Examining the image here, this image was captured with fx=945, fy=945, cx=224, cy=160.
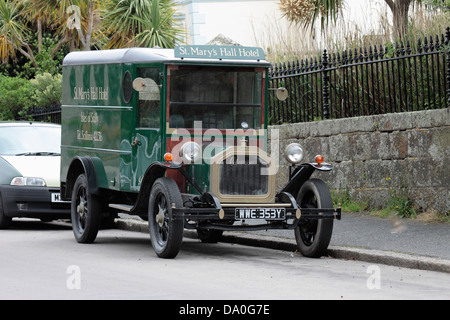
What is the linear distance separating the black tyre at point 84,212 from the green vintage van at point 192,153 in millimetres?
19

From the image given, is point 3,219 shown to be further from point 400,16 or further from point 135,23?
point 135,23

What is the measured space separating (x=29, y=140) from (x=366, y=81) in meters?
5.54

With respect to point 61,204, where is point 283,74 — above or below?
above

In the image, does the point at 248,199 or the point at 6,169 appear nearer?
the point at 248,199

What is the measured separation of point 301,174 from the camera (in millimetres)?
11016

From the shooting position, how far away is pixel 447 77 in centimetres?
1301

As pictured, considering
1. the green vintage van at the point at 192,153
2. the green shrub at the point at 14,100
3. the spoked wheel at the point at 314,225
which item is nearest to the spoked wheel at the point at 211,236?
the green vintage van at the point at 192,153

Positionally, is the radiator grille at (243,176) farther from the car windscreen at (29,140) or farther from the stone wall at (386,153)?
the car windscreen at (29,140)

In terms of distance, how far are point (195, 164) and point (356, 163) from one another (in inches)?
177

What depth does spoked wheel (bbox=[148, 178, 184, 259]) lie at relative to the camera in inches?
396

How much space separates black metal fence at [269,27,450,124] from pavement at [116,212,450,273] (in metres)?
1.90

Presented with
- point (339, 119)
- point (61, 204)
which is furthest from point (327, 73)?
point (61, 204)

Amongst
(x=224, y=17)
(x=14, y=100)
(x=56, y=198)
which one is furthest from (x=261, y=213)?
(x=224, y=17)
